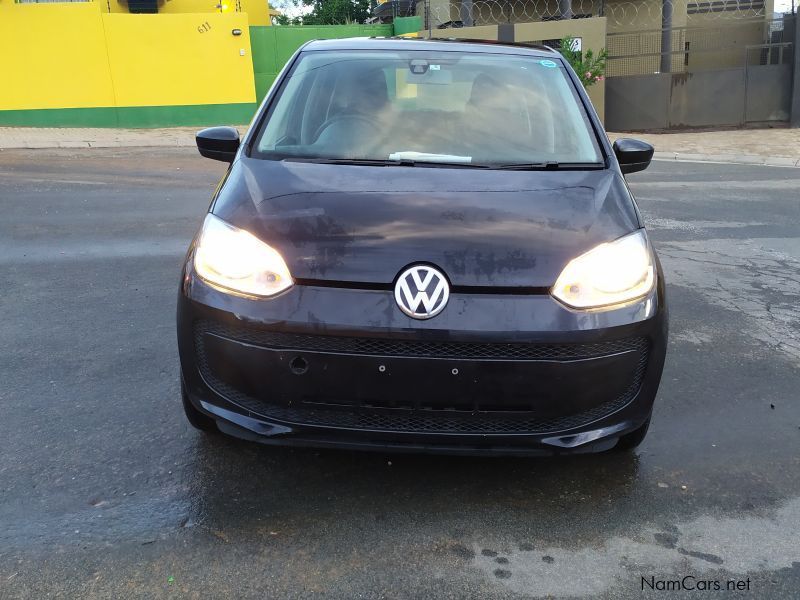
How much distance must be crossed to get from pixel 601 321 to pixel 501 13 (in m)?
26.1

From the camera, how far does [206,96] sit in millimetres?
18469

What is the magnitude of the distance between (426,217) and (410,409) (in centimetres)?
71

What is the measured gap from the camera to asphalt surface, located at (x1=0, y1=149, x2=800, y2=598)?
244cm

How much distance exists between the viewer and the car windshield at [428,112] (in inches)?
139

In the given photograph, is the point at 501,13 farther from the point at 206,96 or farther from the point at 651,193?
the point at 651,193

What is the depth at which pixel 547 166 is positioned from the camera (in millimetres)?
3377

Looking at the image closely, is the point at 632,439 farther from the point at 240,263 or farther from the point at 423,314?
the point at 240,263

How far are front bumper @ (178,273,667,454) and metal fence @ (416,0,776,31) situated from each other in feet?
76.0

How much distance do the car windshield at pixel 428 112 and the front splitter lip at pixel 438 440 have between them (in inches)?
50.6

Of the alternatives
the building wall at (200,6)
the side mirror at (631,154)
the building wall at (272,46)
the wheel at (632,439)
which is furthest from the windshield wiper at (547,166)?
the building wall at (272,46)

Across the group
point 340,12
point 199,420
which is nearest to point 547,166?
point 199,420

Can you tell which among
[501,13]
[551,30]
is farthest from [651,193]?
[501,13]

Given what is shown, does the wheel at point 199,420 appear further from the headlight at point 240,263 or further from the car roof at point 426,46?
the car roof at point 426,46

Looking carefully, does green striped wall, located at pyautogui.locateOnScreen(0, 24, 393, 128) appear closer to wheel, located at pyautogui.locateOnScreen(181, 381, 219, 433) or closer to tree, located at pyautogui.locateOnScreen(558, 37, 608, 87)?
tree, located at pyautogui.locateOnScreen(558, 37, 608, 87)
